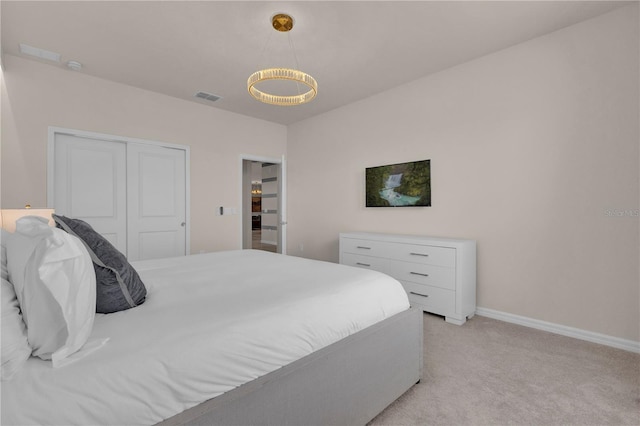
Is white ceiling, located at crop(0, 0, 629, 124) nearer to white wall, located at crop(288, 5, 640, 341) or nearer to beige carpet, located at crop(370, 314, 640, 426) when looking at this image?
white wall, located at crop(288, 5, 640, 341)

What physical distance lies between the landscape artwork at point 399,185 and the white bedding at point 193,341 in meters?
2.04

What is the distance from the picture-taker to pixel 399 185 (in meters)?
3.95

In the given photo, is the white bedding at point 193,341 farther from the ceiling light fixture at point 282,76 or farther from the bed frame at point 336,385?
the ceiling light fixture at point 282,76

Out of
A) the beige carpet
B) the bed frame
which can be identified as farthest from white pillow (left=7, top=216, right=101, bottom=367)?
the beige carpet

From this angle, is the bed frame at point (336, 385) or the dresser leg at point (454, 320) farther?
the dresser leg at point (454, 320)

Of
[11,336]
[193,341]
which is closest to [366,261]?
[193,341]

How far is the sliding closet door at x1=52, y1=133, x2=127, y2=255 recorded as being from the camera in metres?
3.54

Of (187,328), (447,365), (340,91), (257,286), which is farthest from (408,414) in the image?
(340,91)

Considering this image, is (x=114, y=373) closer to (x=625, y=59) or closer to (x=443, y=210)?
(x=443, y=210)

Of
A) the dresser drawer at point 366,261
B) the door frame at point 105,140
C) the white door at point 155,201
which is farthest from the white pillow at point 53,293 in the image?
the white door at point 155,201

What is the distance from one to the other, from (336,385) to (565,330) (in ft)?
8.10

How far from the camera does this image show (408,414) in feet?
5.46

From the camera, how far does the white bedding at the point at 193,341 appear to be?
85cm

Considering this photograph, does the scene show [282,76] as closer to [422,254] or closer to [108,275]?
[108,275]
